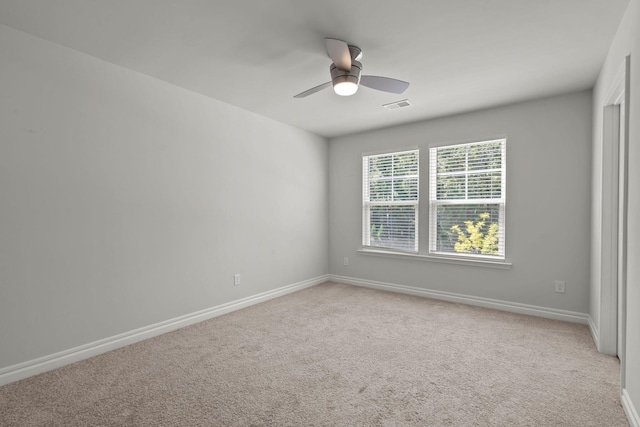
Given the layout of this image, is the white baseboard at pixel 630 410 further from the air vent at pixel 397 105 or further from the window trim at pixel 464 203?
the air vent at pixel 397 105

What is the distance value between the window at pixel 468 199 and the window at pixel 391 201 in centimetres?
29

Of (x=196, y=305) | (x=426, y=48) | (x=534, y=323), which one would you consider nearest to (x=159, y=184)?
(x=196, y=305)

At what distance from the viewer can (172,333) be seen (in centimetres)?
312

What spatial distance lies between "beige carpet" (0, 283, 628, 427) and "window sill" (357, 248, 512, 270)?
26.5 inches

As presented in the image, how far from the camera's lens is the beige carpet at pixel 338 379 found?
6.05 ft

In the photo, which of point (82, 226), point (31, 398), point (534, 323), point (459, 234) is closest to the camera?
point (31, 398)

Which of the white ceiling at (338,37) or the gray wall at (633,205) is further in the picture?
the white ceiling at (338,37)

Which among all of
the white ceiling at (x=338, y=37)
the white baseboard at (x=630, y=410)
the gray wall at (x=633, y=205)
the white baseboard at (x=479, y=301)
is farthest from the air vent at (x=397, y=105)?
the white baseboard at (x=630, y=410)

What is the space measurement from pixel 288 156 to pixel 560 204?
3.30 metres

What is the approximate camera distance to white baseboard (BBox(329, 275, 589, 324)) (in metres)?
3.41

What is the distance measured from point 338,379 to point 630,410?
1.64 metres

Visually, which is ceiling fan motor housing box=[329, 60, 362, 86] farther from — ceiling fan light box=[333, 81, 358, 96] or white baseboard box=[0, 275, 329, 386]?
white baseboard box=[0, 275, 329, 386]

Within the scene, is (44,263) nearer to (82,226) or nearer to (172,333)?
(82,226)

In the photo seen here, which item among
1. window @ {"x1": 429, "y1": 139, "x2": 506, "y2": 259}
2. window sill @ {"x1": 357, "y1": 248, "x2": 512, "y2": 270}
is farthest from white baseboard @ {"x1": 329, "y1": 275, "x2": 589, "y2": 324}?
window @ {"x1": 429, "y1": 139, "x2": 506, "y2": 259}
